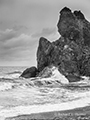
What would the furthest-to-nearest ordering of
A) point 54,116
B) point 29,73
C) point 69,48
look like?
point 29,73 → point 69,48 → point 54,116

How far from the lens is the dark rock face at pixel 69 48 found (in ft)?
161

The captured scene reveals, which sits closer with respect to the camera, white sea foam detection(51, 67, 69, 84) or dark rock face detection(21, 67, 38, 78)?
white sea foam detection(51, 67, 69, 84)

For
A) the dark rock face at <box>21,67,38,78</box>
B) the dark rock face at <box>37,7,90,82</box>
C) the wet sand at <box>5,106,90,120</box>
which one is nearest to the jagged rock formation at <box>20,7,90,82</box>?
the dark rock face at <box>37,7,90,82</box>

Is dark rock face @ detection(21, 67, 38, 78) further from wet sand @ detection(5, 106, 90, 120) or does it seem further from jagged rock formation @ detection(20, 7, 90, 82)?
wet sand @ detection(5, 106, 90, 120)

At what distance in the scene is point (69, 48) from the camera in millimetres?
51594

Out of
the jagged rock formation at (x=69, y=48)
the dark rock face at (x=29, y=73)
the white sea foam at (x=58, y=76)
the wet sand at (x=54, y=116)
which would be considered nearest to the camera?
the wet sand at (x=54, y=116)

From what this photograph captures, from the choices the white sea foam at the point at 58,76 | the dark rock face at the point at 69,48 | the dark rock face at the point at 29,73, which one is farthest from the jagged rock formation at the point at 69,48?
the dark rock face at the point at 29,73

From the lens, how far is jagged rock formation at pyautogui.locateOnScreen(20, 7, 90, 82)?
49.2m

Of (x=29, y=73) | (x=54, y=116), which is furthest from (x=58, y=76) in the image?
(x=54, y=116)

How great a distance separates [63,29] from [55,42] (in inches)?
172

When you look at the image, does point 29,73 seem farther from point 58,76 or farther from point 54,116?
point 54,116

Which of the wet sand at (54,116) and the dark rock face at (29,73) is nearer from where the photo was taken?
the wet sand at (54,116)

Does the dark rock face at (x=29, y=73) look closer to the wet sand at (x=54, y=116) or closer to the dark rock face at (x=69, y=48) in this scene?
the dark rock face at (x=69, y=48)

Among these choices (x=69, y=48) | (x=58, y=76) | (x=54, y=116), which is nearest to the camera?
(x=54, y=116)
